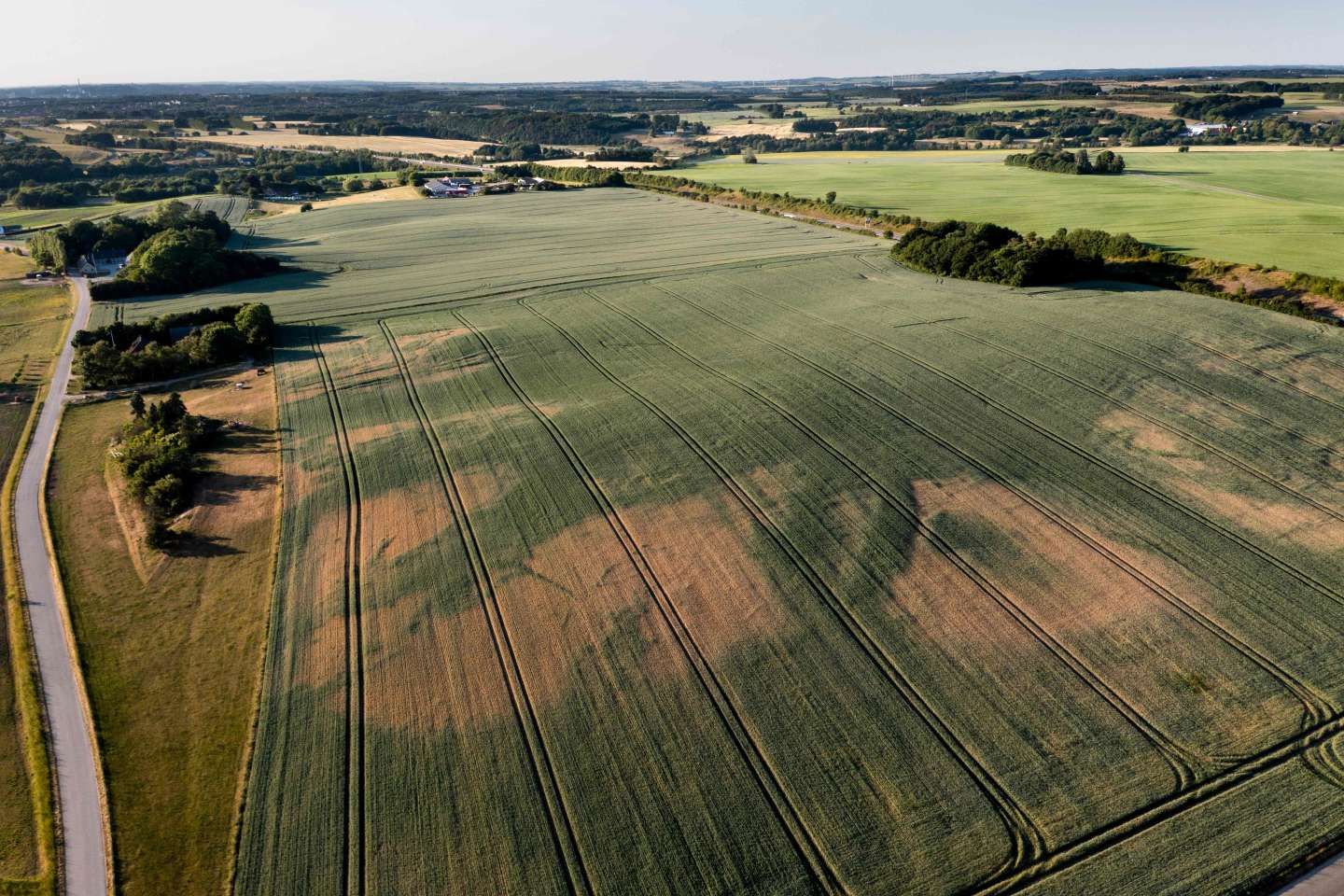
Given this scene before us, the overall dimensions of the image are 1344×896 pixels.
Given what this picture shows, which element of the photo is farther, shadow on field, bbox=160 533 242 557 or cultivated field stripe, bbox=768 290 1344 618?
shadow on field, bbox=160 533 242 557

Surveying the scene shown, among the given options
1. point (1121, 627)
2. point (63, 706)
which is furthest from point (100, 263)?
point (1121, 627)

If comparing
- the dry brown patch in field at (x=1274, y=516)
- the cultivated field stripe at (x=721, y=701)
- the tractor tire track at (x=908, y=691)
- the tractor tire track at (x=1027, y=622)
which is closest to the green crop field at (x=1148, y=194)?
the dry brown patch in field at (x=1274, y=516)

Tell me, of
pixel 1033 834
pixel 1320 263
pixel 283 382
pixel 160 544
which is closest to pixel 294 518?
pixel 160 544

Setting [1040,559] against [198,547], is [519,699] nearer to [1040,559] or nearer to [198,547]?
[198,547]

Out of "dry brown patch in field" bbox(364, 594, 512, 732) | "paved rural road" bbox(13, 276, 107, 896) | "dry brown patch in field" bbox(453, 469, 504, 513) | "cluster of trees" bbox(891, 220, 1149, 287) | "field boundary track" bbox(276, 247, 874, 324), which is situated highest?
"cluster of trees" bbox(891, 220, 1149, 287)

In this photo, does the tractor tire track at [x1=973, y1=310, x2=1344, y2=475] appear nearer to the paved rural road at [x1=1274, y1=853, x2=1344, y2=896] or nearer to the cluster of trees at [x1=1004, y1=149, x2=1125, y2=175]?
the paved rural road at [x1=1274, y1=853, x2=1344, y2=896]

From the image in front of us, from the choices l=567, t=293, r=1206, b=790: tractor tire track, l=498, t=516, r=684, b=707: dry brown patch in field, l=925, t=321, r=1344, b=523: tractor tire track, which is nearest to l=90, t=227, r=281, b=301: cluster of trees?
l=567, t=293, r=1206, b=790: tractor tire track

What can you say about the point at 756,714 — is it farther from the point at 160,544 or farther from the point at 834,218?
the point at 834,218

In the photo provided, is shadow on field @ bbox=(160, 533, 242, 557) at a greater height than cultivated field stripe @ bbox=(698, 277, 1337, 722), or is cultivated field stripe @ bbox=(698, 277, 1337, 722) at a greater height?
cultivated field stripe @ bbox=(698, 277, 1337, 722)
